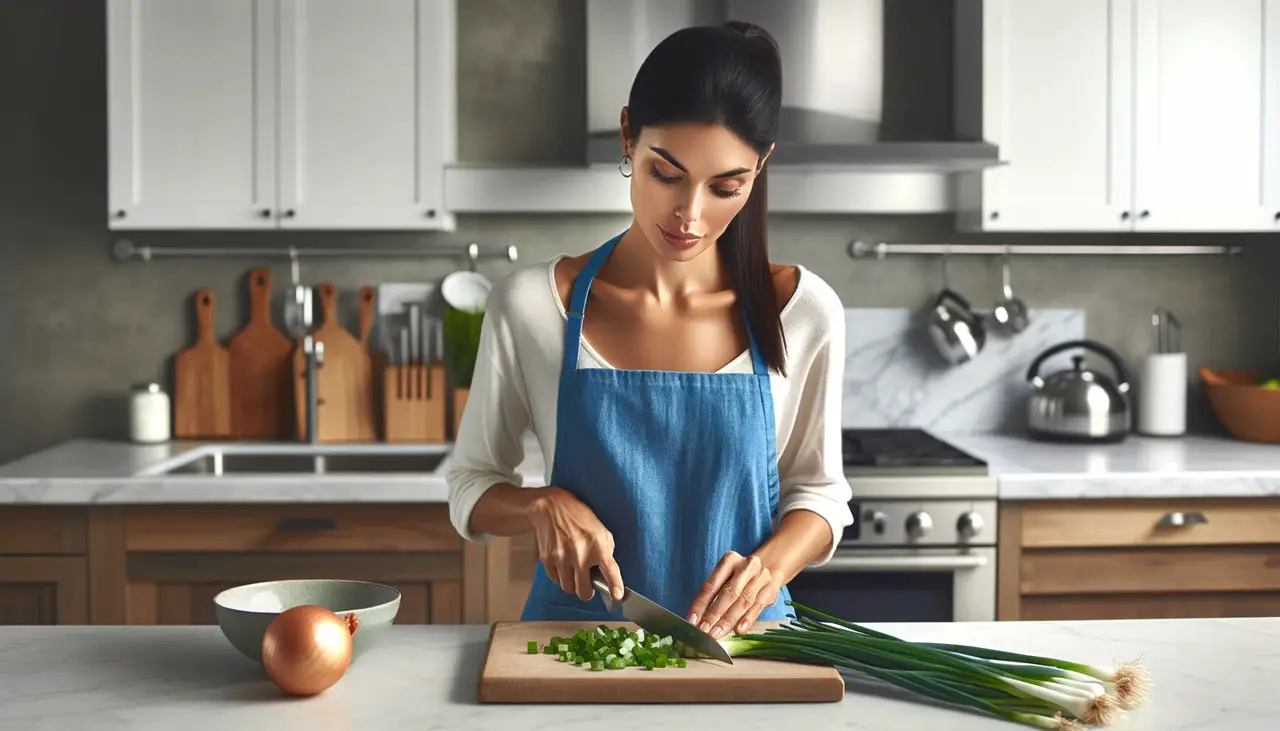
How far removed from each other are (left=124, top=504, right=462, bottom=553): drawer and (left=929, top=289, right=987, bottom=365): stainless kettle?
1.57 m

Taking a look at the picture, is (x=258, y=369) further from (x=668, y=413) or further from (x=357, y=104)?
(x=668, y=413)

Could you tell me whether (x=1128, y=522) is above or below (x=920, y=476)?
below

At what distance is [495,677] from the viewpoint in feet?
4.27

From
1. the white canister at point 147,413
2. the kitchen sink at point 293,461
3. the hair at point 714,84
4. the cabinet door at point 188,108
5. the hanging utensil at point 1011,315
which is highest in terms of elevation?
the cabinet door at point 188,108

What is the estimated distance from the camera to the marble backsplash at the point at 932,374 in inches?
144

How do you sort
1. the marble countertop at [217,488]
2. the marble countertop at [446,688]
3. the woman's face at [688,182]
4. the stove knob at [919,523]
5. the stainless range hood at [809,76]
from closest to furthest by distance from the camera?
the marble countertop at [446,688]
the woman's face at [688,182]
the marble countertop at [217,488]
the stove knob at [919,523]
the stainless range hood at [809,76]

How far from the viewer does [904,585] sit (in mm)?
2977

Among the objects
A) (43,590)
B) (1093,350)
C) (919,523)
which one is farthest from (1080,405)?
(43,590)

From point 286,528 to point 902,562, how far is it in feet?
4.85

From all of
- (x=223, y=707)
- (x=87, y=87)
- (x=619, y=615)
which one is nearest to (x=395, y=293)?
(x=87, y=87)

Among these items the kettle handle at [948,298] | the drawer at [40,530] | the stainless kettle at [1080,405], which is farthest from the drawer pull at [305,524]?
the stainless kettle at [1080,405]

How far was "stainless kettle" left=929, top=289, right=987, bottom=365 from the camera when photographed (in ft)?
11.7

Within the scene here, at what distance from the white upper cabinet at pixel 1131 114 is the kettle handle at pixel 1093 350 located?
1.22 ft

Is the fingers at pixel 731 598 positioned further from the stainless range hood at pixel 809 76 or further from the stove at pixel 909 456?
the stainless range hood at pixel 809 76
